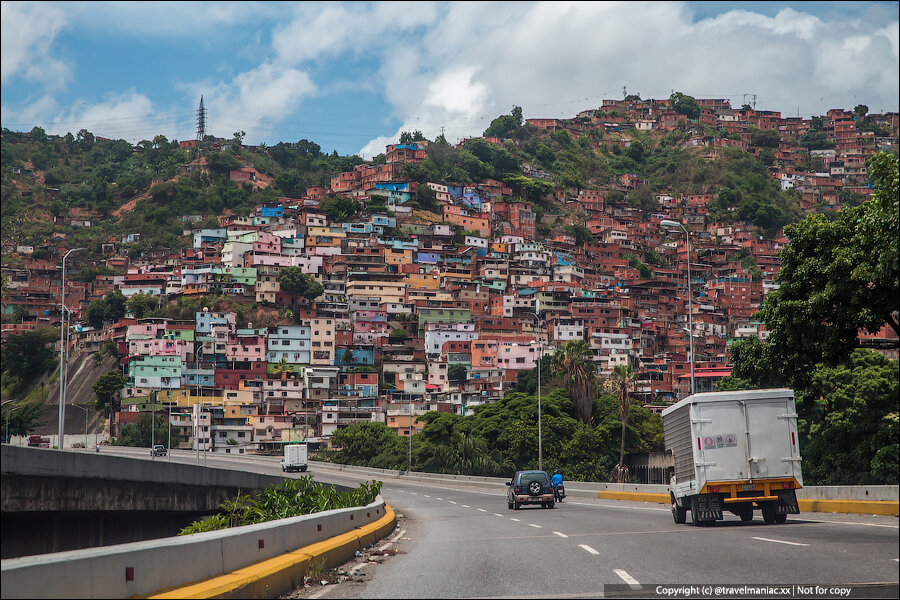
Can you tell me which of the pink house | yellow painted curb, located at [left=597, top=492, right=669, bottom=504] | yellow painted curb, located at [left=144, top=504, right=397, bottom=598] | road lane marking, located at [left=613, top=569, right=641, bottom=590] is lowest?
yellow painted curb, located at [left=597, top=492, right=669, bottom=504]

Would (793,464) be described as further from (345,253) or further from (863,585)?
(345,253)

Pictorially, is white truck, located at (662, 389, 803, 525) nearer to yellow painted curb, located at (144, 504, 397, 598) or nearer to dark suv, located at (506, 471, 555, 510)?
yellow painted curb, located at (144, 504, 397, 598)

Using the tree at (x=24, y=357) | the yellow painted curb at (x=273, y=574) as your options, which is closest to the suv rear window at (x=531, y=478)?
the tree at (x=24, y=357)

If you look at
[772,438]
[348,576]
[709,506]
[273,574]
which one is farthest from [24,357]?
[772,438]

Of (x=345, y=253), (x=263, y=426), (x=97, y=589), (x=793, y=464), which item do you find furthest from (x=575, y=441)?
(x=345, y=253)

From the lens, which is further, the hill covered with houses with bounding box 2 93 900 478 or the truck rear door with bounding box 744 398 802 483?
the hill covered with houses with bounding box 2 93 900 478

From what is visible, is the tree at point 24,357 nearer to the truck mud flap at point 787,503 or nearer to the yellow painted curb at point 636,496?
the truck mud flap at point 787,503

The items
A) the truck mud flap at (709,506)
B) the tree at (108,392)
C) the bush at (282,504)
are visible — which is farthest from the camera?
the tree at (108,392)

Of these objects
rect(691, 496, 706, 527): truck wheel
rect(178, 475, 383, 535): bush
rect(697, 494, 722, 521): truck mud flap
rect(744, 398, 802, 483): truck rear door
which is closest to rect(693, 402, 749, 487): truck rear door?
rect(744, 398, 802, 483): truck rear door
